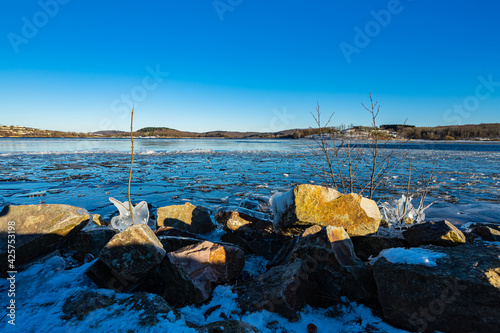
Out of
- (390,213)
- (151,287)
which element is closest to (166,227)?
(151,287)

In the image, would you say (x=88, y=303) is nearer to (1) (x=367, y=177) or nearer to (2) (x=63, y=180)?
(2) (x=63, y=180)

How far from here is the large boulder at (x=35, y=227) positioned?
3.34m

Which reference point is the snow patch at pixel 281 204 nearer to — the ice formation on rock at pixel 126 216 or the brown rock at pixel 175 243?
the brown rock at pixel 175 243

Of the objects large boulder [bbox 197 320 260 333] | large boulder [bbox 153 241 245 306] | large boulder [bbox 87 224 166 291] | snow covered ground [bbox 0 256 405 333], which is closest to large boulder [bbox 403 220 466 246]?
snow covered ground [bbox 0 256 405 333]

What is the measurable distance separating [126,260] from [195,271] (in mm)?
803

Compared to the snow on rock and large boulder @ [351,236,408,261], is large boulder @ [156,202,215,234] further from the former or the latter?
the snow on rock

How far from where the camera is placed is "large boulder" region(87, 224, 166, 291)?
2.81 m

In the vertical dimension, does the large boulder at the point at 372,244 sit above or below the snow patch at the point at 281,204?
below

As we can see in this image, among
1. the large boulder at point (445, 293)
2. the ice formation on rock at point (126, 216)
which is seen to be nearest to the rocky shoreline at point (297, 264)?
the large boulder at point (445, 293)

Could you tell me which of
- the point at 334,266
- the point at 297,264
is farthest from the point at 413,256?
the point at 297,264

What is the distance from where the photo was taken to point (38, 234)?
3.48 m

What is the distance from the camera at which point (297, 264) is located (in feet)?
8.96

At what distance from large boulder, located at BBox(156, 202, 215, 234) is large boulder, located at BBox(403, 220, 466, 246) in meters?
3.51

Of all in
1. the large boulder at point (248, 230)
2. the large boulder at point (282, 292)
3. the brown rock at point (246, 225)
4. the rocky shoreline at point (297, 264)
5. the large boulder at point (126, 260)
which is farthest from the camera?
the brown rock at point (246, 225)
